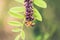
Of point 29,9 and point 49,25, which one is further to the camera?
point 49,25

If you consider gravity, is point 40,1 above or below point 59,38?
above

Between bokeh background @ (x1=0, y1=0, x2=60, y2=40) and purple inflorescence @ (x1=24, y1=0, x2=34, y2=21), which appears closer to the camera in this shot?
purple inflorescence @ (x1=24, y1=0, x2=34, y2=21)

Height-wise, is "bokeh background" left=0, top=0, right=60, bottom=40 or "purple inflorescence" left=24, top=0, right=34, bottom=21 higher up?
"purple inflorescence" left=24, top=0, right=34, bottom=21

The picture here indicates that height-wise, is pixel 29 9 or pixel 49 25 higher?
pixel 29 9

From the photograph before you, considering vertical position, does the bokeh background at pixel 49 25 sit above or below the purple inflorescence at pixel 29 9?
below

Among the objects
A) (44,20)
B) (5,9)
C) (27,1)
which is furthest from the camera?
(5,9)

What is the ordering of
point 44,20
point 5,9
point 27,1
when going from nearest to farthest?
point 27,1
point 44,20
point 5,9

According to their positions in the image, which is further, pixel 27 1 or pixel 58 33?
pixel 58 33

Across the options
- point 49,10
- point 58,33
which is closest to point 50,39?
point 58,33

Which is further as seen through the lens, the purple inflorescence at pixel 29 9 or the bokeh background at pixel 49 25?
the bokeh background at pixel 49 25

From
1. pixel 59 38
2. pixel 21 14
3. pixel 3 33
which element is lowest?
pixel 3 33

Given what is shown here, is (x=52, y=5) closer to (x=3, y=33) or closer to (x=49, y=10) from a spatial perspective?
(x=49, y=10)
